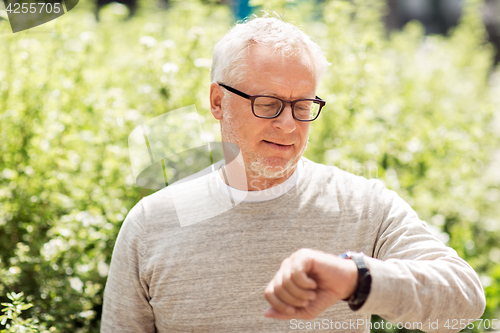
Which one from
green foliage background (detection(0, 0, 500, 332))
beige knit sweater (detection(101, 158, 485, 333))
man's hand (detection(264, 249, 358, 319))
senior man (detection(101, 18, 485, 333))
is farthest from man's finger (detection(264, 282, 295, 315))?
green foliage background (detection(0, 0, 500, 332))

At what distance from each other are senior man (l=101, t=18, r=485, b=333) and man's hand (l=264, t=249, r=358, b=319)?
1.41ft

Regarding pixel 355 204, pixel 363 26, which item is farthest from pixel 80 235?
pixel 363 26

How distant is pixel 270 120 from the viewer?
56.0 inches

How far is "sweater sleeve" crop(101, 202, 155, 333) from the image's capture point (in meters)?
1.51

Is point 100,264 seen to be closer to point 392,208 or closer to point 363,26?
point 392,208

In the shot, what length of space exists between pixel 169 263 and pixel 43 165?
4.85 feet

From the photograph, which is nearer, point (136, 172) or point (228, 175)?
point (228, 175)

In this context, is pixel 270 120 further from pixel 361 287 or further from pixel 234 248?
pixel 361 287

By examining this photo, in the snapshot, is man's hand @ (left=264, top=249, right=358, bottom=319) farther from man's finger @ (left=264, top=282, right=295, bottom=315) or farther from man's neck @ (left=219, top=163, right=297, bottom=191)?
man's neck @ (left=219, top=163, right=297, bottom=191)

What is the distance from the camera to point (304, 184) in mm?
1604

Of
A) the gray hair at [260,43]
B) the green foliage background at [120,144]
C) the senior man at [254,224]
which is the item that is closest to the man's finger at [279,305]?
the senior man at [254,224]

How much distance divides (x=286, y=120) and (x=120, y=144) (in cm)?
157

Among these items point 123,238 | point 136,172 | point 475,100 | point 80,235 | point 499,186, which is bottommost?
point 499,186

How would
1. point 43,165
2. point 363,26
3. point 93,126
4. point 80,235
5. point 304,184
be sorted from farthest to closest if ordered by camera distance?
point 363,26
point 93,126
point 43,165
point 80,235
point 304,184
